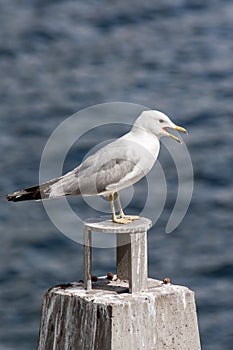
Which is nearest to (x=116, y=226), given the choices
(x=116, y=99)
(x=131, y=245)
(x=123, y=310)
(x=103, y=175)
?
(x=131, y=245)

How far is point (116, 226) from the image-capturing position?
22.9ft

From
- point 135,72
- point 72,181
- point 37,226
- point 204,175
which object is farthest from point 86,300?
point 135,72

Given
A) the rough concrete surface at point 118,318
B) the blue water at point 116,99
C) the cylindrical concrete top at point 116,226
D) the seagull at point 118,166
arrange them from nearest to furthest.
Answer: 1. the rough concrete surface at point 118,318
2. the cylindrical concrete top at point 116,226
3. the seagull at point 118,166
4. the blue water at point 116,99

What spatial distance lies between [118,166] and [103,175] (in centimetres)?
12

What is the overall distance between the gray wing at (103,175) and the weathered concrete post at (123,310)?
0.25m

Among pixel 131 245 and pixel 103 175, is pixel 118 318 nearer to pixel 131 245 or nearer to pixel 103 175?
pixel 131 245

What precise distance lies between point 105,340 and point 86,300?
12.3 inches

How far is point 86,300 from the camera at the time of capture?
6.85 m

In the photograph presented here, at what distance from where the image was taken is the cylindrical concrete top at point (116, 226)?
691 cm

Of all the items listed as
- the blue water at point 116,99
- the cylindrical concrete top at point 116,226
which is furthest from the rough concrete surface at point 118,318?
the blue water at point 116,99

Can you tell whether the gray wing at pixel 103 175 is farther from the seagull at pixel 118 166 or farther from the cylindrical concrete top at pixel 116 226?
the cylindrical concrete top at pixel 116 226

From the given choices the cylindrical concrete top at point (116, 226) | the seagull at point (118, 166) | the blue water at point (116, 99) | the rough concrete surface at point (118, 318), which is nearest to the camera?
the rough concrete surface at point (118, 318)

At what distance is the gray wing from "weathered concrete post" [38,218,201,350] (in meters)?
0.25

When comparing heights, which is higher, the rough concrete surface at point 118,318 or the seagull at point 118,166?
the seagull at point 118,166
